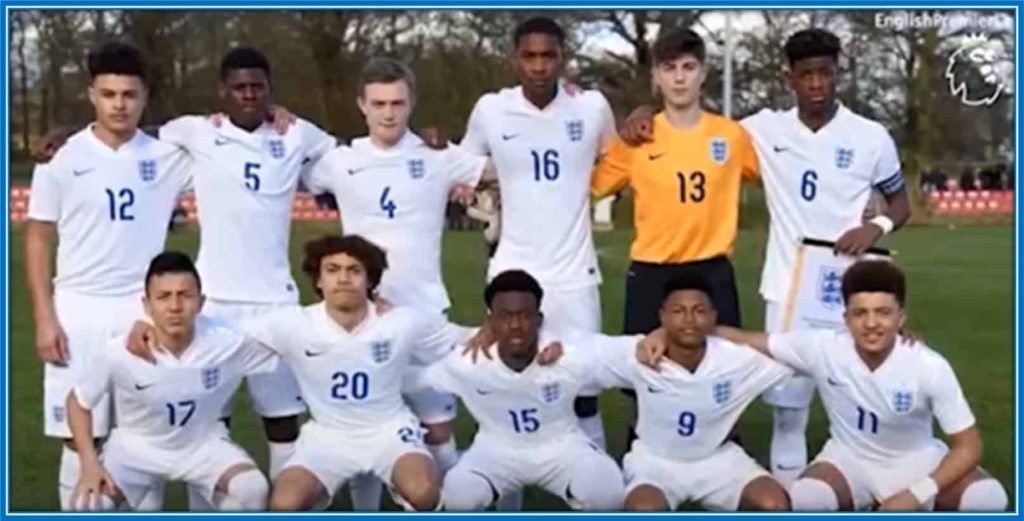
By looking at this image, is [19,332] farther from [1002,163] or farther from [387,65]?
[1002,163]

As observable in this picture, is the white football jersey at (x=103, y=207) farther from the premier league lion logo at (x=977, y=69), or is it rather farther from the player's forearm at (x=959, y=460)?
the premier league lion logo at (x=977, y=69)

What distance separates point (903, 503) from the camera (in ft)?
19.2

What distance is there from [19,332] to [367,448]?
748cm

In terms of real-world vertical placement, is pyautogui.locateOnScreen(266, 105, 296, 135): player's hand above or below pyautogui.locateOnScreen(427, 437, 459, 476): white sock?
above

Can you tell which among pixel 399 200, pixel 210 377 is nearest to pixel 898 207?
pixel 399 200

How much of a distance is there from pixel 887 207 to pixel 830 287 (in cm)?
45

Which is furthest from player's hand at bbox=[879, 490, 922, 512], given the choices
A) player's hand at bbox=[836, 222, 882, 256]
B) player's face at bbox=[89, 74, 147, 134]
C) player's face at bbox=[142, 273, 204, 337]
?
player's face at bbox=[89, 74, 147, 134]

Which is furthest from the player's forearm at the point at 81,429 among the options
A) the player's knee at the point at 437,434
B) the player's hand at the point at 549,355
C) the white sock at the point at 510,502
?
the player's hand at the point at 549,355

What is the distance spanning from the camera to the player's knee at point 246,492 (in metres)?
6.02

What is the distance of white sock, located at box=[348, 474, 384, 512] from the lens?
6429mm

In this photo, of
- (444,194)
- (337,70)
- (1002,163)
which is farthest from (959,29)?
(1002,163)

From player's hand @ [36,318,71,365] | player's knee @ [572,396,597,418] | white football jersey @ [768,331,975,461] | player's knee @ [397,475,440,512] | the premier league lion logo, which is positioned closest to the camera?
white football jersey @ [768,331,975,461]

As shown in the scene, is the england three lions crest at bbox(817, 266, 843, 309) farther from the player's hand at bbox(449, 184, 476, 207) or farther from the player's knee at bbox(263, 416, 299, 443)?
the player's knee at bbox(263, 416, 299, 443)

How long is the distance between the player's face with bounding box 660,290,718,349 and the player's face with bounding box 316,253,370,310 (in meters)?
1.12
